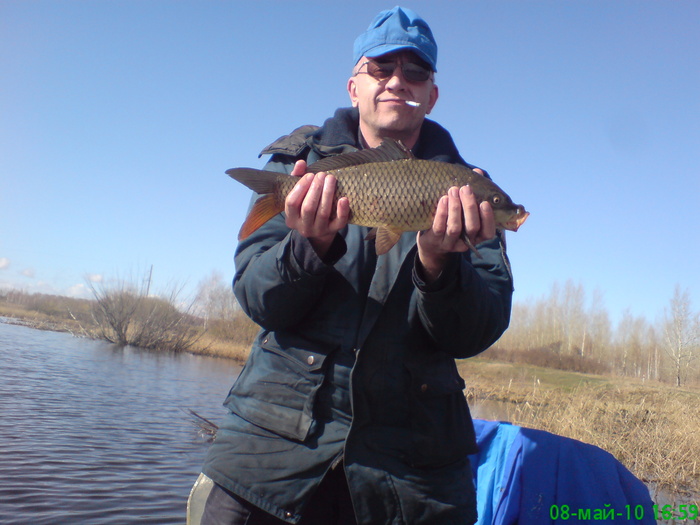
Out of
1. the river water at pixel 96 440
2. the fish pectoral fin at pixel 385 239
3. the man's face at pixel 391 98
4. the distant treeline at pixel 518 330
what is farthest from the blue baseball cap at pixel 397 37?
the distant treeline at pixel 518 330

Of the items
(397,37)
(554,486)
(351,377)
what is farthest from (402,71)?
(554,486)

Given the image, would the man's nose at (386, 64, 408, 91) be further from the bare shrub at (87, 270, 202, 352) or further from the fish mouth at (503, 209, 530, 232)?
the bare shrub at (87, 270, 202, 352)

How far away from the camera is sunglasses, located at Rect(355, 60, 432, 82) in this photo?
2.53 metres

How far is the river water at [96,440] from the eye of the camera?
7820 mm

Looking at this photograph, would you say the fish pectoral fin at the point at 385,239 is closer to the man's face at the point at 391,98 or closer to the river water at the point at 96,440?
the man's face at the point at 391,98

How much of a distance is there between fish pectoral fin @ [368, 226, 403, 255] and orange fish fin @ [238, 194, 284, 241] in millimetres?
471

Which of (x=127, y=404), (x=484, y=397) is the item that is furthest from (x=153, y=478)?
(x=484, y=397)

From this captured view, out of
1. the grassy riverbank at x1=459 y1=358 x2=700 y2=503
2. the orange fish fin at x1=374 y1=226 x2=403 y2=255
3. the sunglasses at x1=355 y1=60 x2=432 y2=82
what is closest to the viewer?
the orange fish fin at x1=374 y1=226 x2=403 y2=255

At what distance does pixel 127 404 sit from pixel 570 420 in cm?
1181

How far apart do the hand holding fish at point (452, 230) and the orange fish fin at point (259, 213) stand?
68cm

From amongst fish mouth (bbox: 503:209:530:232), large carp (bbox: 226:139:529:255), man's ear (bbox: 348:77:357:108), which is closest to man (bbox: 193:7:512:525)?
large carp (bbox: 226:139:529:255)

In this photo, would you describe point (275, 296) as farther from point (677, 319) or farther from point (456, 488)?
point (677, 319)

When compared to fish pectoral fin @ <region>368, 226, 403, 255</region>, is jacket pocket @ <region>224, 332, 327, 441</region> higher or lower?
lower

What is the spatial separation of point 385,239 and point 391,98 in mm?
730
